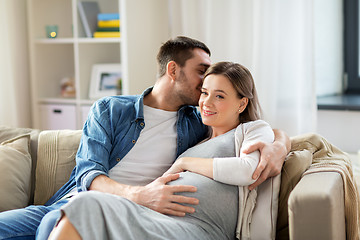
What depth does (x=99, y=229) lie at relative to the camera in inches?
57.4

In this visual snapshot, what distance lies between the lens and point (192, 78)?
6.77 feet

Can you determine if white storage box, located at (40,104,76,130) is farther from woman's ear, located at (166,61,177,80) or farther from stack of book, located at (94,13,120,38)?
woman's ear, located at (166,61,177,80)

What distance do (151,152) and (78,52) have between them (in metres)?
1.54

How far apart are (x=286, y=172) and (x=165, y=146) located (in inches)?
20.1

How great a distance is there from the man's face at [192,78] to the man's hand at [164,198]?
17.7 inches

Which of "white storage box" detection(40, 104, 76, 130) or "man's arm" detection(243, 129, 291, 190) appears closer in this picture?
"man's arm" detection(243, 129, 291, 190)

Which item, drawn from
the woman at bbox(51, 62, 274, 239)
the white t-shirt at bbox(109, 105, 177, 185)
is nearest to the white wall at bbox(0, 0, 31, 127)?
the white t-shirt at bbox(109, 105, 177, 185)

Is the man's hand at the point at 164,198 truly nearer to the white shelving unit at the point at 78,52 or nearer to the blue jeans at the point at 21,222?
the blue jeans at the point at 21,222

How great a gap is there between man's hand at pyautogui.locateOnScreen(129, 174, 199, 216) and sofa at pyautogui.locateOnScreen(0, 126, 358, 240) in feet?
1.16

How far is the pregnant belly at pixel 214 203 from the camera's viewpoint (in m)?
1.69

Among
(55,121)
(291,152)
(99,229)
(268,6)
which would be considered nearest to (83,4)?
(55,121)

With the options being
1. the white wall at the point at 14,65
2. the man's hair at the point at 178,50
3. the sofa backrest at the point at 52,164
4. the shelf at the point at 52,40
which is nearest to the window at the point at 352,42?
the man's hair at the point at 178,50

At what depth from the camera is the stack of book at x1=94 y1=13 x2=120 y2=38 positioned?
3270mm

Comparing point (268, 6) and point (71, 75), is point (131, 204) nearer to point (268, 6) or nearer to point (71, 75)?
point (268, 6)
